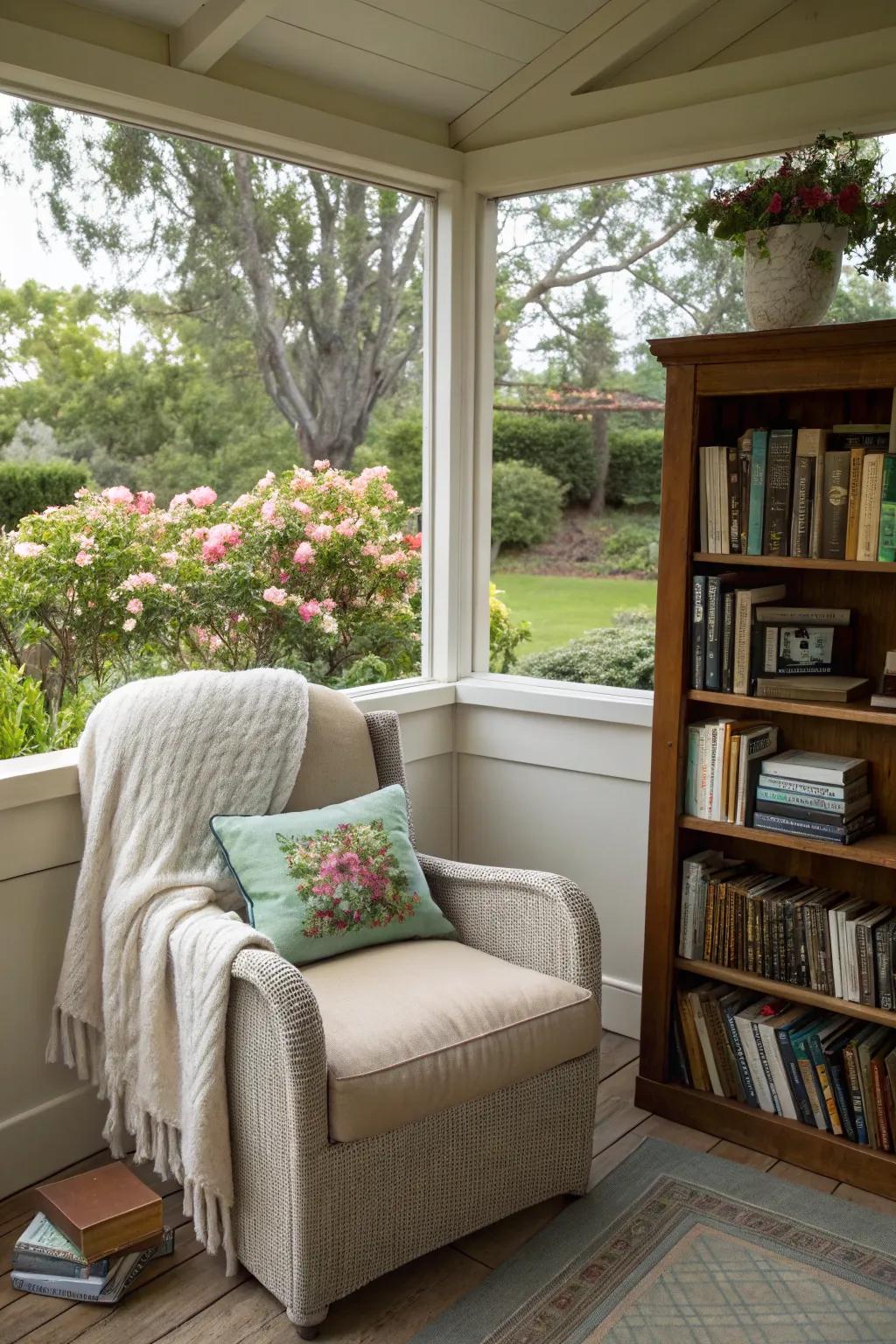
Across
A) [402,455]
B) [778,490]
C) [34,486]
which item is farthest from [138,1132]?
[402,455]

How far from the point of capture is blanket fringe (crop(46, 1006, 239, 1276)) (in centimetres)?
211

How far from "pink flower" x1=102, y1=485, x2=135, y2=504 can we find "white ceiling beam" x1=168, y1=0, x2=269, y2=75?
3.02 ft

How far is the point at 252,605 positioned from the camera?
9.93 ft

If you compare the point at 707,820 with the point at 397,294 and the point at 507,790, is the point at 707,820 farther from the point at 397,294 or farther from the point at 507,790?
the point at 397,294

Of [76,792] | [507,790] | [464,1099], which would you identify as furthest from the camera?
[507,790]

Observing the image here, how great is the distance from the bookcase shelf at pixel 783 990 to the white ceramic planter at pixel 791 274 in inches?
55.2

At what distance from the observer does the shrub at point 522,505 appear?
130 inches

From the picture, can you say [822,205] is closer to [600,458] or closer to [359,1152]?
[600,458]

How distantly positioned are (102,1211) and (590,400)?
2232 mm

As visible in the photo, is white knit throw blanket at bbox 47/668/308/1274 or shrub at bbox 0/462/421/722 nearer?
white knit throw blanket at bbox 47/668/308/1274

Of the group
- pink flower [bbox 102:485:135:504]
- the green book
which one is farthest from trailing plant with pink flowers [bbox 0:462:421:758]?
the green book

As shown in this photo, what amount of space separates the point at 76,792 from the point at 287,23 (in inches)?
69.6

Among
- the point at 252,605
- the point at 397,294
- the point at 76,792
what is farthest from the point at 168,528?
the point at 397,294

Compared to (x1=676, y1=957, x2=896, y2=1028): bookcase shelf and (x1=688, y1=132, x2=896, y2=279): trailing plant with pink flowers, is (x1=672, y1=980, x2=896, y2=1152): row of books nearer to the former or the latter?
(x1=676, y1=957, x2=896, y2=1028): bookcase shelf
